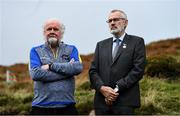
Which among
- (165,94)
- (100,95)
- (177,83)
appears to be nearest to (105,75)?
(100,95)

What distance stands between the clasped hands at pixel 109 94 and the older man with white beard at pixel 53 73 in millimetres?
403

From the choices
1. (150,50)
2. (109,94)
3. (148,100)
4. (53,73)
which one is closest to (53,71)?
(53,73)

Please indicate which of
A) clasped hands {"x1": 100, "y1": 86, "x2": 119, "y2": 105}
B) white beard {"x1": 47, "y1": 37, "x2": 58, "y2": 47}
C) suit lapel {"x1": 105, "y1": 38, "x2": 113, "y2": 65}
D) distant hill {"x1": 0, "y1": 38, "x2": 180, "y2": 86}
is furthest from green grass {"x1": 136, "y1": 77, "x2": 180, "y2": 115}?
distant hill {"x1": 0, "y1": 38, "x2": 180, "y2": 86}

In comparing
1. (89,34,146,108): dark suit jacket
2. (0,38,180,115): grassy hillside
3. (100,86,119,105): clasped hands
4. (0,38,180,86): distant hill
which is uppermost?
(89,34,146,108): dark suit jacket

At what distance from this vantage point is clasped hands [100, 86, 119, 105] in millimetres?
5898

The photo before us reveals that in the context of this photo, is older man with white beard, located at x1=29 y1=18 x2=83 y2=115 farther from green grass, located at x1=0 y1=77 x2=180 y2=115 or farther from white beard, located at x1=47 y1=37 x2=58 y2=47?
green grass, located at x1=0 y1=77 x2=180 y2=115

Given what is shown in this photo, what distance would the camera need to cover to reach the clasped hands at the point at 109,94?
5.90 metres

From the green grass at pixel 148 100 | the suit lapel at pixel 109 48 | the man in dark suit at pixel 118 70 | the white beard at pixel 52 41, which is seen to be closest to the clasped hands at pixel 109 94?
the man in dark suit at pixel 118 70

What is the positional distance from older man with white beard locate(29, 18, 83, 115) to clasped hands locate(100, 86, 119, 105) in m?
0.40

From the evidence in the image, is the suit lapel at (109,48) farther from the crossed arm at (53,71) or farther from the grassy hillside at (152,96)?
the grassy hillside at (152,96)

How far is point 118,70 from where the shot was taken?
19.7 feet

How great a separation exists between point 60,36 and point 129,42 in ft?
2.83

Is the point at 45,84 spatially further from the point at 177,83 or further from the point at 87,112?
the point at 177,83

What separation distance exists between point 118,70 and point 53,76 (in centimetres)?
79
